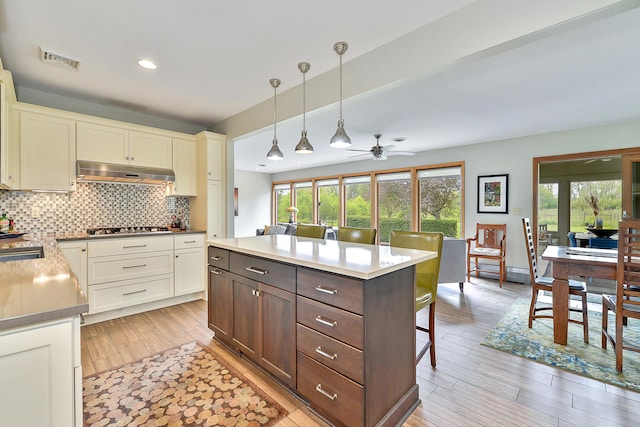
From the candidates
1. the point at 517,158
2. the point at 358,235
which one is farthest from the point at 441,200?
the point at 358,235

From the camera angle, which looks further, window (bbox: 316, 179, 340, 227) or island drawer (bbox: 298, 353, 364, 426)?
window (bbox: 316, 179, 340, 227)

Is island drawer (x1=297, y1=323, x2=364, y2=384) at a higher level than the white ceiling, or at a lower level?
lower

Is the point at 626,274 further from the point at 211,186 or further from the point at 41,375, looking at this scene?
the point at 211,186

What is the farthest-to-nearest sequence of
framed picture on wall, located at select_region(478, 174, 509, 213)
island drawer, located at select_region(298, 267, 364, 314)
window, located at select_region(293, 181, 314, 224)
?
window, located at select_region(293, 181, 314, 224) < framed picture on wall, located at select_region(478, 174, 509, 213) < island drawer, located at select_region(298, 267, 364, 314)

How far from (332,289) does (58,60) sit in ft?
9.72

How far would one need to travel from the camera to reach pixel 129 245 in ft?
Result: 10.7

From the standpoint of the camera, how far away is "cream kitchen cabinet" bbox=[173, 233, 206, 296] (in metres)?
3.65

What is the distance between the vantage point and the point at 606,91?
292 cm

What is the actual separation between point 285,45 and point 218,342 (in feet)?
8.47

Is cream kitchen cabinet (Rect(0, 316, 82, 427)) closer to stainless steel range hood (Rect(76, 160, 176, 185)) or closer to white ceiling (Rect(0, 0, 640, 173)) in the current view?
white ceiling (Rect(0, 0, 640, 173))

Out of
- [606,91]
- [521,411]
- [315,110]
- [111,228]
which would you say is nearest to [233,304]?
[315,110]

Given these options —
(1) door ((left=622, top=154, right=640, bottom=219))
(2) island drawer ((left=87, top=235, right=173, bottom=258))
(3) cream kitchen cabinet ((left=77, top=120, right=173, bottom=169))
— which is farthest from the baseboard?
(1) door ((left=622, top=154, right=640, bottom=219))

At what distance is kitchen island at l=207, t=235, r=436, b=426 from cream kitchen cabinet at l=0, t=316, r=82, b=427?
104cm

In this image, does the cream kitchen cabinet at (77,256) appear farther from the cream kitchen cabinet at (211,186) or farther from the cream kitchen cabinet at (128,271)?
the cream kitchen cabinet at (211,186)
